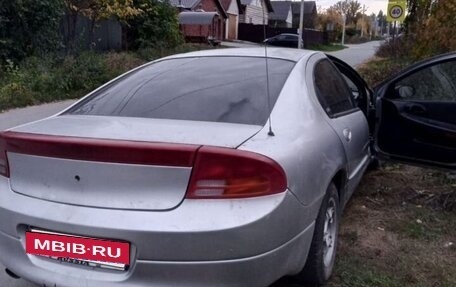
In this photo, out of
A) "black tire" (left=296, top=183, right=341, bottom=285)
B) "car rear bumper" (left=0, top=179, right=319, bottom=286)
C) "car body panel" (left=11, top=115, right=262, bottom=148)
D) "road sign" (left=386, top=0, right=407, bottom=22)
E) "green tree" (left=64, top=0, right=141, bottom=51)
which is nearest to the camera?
"car rear bumper" (left=0, top=179, right=319, bottom=286)

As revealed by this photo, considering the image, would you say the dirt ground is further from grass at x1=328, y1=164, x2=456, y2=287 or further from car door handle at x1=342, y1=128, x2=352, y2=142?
car door handle at x1=342, y1=128, x2=352, y2=142

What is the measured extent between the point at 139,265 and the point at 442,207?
320cm

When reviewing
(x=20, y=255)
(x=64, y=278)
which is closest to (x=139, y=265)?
(x=64, y=278)

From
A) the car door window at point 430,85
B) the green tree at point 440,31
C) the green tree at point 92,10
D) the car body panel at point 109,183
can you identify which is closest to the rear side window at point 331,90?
the car door window at point 430,85

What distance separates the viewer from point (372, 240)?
3922 millimetres

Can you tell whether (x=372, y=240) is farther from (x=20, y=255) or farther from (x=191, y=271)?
(x=20, y=255)

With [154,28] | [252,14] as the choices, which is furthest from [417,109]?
[252,14]

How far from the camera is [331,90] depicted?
149 inches

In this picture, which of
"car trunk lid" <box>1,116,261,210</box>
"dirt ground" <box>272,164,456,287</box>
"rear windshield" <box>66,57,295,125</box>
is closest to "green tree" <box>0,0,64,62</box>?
"rear windshield" <box>66,57,295,125</box>

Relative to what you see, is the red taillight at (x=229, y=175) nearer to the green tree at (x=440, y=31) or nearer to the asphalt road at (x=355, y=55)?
the green tree at (x=440, y=31)

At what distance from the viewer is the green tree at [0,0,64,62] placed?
13300 millimetres

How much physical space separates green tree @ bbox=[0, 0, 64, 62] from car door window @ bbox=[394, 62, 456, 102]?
10952 mm

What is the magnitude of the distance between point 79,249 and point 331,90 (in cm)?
216

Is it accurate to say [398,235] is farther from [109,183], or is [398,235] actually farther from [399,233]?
[109,183]
